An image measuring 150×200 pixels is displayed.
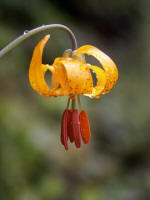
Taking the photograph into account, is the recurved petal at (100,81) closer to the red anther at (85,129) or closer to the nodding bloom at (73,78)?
the nodding bloom at (73,78)

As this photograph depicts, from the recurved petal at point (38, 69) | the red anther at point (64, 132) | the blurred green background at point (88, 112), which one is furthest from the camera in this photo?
the blurred green background at point (88, 112)

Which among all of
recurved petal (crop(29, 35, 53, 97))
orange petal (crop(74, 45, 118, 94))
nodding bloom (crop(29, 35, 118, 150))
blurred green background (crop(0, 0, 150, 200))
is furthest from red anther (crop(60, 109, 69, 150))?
blurred green background (crop(0, 0, 150, 200))

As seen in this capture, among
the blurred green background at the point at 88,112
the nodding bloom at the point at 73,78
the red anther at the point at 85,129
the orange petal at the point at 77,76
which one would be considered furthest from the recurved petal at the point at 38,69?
the blurred green background at the point at 88,112

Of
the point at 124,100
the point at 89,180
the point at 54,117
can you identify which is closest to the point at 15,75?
the point at 54,117

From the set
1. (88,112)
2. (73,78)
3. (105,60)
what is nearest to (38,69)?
(73,78)

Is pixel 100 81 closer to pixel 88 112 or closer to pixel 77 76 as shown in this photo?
pixel 77 76

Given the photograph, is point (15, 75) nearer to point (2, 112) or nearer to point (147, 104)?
point (2, 112)
